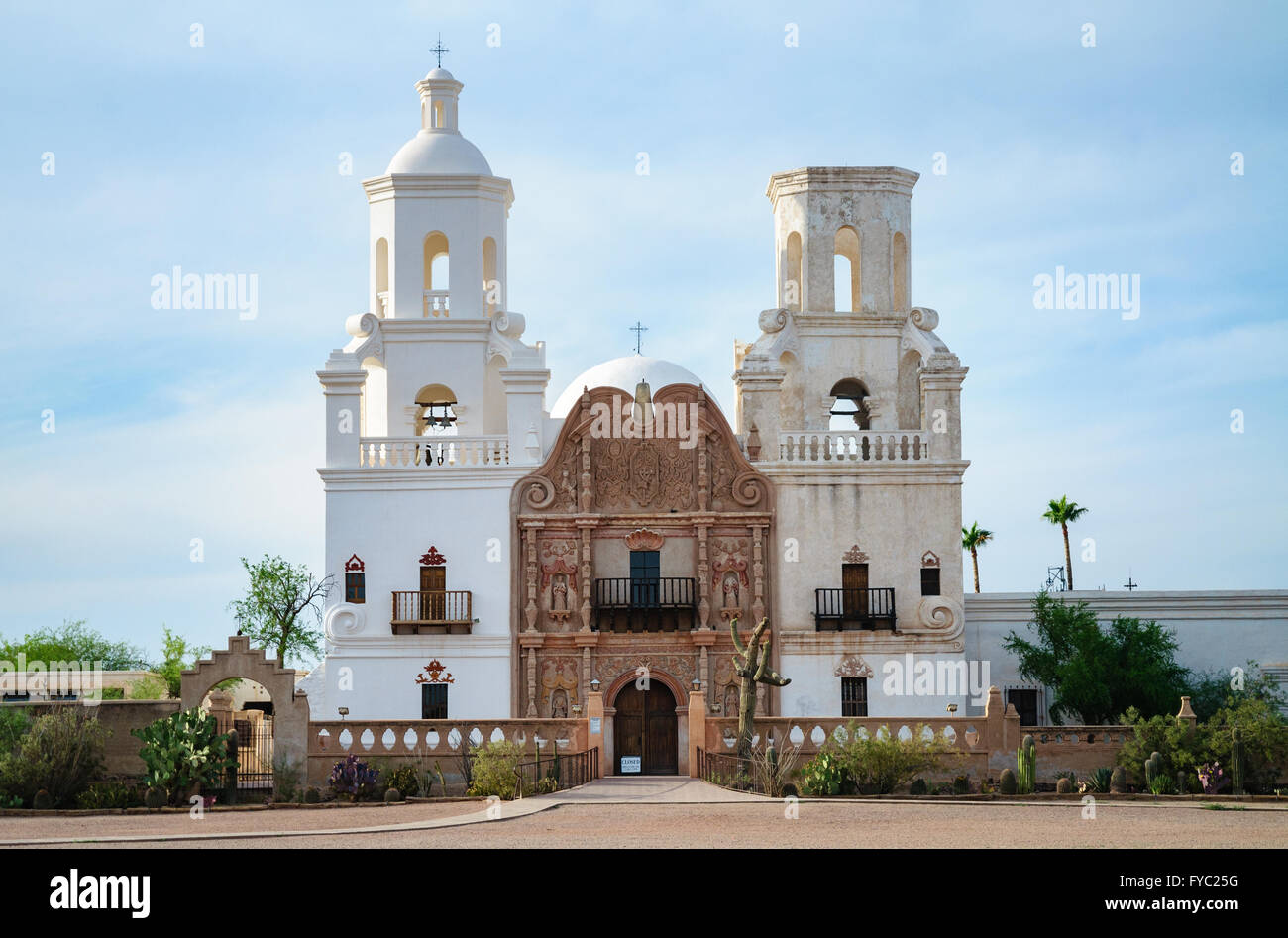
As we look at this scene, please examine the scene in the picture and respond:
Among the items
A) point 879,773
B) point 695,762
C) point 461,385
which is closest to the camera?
point 879,773

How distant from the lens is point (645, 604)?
139 feet

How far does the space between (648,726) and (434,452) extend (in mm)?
8506

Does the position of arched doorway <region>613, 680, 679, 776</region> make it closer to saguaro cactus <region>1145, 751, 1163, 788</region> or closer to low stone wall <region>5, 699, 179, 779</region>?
low stone wall <region>5, 699, 179, 779</region>

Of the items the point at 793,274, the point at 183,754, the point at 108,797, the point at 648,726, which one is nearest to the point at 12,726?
the point at 108,797

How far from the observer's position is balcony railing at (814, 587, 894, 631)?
4197 centimetres

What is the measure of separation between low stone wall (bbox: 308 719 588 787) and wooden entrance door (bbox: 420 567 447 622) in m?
6.20

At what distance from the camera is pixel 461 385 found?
44.3 meters

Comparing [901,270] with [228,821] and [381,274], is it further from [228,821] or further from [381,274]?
[228,821]

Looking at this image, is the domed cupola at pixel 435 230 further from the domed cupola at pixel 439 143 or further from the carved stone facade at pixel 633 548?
the carved stone facade at pixel 633 548

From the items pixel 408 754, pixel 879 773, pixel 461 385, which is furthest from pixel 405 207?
pixel 879 773

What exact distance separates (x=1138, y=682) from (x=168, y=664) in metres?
36.9
